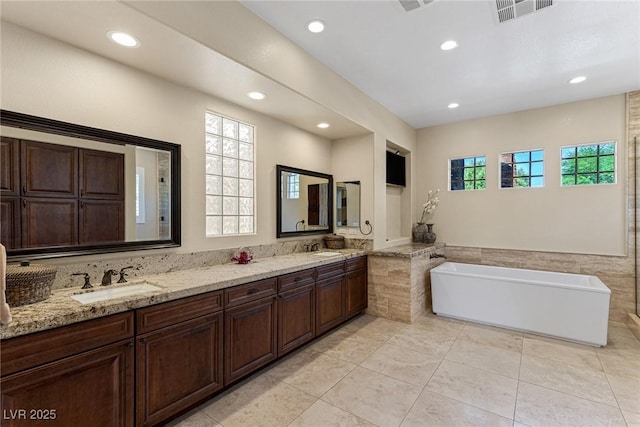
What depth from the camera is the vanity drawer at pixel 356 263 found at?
12.0 feet

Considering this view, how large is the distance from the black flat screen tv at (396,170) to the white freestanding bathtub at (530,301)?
1.60m

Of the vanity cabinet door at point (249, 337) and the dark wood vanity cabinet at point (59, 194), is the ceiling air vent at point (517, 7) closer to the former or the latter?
the vanity cabinet door at point (249, 337)

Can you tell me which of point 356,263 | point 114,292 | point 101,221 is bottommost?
point 356,263

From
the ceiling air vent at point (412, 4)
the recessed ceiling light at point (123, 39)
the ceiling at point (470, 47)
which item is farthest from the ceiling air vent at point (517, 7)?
the recessed ceiling light at point (123, 39)

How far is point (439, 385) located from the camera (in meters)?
2.39

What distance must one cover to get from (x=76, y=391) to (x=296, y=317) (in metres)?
1.72

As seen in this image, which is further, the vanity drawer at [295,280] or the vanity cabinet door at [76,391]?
the vanity drawer at [295,280]

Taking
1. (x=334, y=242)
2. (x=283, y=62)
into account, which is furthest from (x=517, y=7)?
(x=334, y=242)

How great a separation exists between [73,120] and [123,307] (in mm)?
1350

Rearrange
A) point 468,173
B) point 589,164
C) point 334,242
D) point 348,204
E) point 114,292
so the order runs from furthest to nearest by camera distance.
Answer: point 468,173, point 348,204, point 334,242, point 589,164, point 114,292

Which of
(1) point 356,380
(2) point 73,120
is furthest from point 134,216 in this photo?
(1) point 356,380

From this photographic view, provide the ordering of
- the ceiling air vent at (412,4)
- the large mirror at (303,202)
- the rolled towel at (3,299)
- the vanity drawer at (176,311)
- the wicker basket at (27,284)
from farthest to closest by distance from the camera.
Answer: the large mirror at (303,202) → the ceiling air vent at (412,4) → the vanity drawer at (176,311) → the wicker basket at (27,284) → the rolled towel at (3,299)

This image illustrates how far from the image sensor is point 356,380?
2467 millimetres

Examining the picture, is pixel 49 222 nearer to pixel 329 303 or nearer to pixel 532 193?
pixel 329 303
